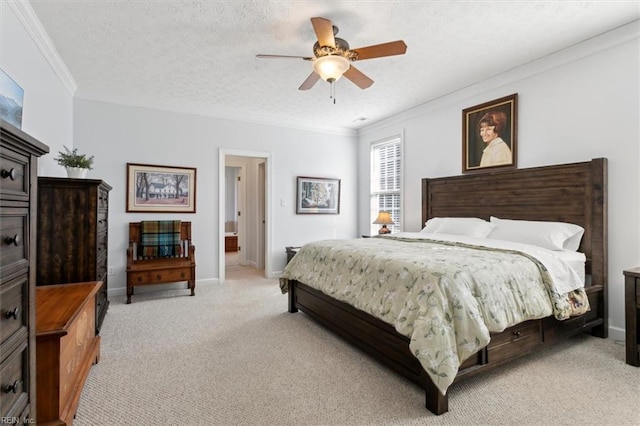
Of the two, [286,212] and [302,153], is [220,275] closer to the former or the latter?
[286,212]

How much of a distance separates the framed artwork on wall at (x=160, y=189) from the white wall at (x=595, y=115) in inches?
148

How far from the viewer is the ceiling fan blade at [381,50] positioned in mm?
2314

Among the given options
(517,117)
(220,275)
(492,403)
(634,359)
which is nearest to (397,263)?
(492,403)

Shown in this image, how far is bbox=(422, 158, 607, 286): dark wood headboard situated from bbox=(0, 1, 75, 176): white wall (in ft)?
13.7

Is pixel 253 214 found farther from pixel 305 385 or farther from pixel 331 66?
pixel 305 385

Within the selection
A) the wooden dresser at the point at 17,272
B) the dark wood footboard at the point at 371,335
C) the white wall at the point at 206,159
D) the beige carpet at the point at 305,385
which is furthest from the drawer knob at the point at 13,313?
the white wall at the point at 206,159

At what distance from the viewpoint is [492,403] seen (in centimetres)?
181

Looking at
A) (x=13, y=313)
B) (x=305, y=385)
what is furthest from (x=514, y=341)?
(x=13, y=313)

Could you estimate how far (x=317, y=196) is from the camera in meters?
5.51

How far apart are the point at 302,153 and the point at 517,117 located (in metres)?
3.08

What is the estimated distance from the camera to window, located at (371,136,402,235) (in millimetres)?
5059

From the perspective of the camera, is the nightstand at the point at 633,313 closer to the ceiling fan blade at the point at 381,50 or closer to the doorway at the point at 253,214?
the ceiling fan blade at the point at 381,50

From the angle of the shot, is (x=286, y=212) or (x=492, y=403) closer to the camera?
(x=492, y=403)

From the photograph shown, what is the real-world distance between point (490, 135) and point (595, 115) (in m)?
0.96
